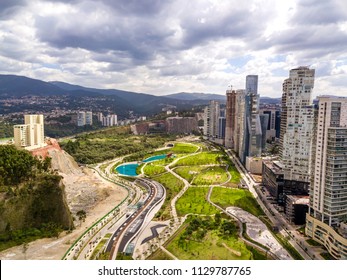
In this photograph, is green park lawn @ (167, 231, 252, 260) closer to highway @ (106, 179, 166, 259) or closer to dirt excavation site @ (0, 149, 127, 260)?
highway @ (106, 179, 166, 259)

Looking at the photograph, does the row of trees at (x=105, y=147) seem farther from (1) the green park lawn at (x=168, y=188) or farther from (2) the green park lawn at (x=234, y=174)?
(2) the green park lawn at (x=234, y=174)

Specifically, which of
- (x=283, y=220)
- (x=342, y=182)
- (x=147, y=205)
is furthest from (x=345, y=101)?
(x=147, y=205)

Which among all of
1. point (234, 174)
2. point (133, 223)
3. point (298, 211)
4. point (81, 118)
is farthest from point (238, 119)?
point (81, 118)

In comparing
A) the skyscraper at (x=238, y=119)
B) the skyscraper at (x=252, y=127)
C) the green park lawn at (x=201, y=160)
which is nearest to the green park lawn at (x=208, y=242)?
the skyscraper at (x=252, y=127)

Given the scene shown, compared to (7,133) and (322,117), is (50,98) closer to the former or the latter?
(7,133)

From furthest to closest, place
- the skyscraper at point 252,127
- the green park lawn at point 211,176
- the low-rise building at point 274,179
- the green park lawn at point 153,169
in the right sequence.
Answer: the skyscraper at point 252,127, the green park lawn at point 153,169, the green park lawn at point 211,176, the low-rise building at point 274,179

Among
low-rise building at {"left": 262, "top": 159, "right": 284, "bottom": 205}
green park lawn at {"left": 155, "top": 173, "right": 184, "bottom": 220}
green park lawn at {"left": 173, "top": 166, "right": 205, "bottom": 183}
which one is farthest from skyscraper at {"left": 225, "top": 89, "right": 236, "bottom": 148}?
low-rise building at {"left": 262, "top": 159, "right": 284, "bottom": 205}

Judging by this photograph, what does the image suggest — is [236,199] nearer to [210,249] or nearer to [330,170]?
[330,170]
